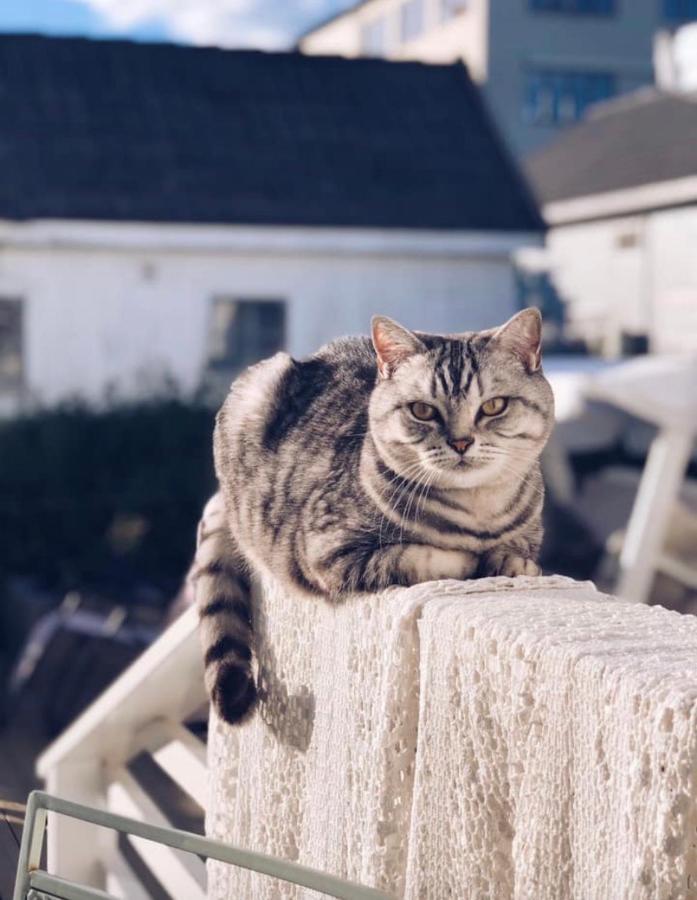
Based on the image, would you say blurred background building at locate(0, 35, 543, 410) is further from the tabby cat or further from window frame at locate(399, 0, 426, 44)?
window frame at locate(399, 0, 426, 44)

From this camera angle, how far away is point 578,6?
31438 mm

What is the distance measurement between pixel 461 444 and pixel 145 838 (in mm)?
987

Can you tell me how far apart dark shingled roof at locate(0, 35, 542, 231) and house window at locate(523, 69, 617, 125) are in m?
15.7

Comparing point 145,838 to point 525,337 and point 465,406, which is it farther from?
point 525,337

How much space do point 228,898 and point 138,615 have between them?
24.3 feet

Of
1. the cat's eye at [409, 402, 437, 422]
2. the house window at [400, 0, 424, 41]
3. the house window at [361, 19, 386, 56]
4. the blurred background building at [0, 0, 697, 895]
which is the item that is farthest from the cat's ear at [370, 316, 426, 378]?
the house window at [361, 19, 386, 56]

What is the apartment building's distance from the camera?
30859mm

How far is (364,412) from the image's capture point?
279 cm

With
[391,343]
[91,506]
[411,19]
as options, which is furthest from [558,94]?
[391,343]

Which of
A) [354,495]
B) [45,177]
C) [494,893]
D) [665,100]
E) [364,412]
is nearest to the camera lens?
[494,893]

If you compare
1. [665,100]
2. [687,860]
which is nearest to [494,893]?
[687,860]

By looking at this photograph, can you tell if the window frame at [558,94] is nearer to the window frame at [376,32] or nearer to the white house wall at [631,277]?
the window frame at [376,32]

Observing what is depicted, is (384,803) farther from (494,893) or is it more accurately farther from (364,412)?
(364,412)

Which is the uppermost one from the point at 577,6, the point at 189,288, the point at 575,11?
the point at 577,6
